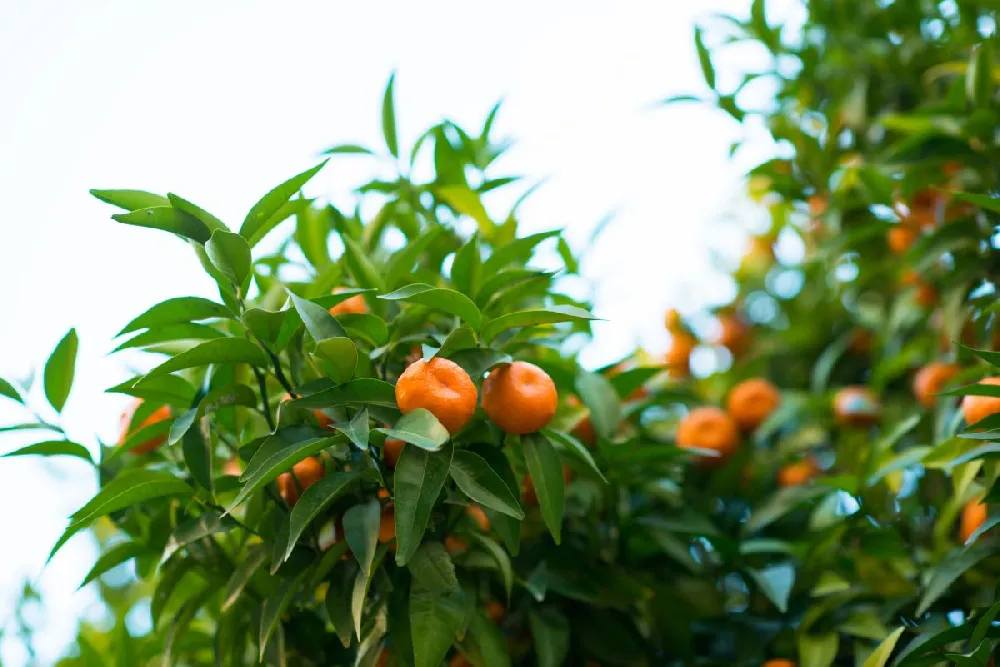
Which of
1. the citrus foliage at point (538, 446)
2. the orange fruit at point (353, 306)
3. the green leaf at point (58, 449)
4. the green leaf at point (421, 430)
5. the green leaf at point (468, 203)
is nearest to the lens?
the green leaf at point (421, 430)

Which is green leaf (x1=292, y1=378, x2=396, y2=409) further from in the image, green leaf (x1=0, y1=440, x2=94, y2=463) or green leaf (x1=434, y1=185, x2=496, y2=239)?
green leaf (x1=434, y1=185, x2=496, y2=239)

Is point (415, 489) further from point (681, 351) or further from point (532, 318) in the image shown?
point (681, 351)

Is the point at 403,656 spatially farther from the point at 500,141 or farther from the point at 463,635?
the point at 500,141

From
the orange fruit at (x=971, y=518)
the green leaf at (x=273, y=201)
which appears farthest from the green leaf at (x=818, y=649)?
the green leaf at (x=273, y=201)

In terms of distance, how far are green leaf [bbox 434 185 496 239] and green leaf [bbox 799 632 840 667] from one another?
623mm

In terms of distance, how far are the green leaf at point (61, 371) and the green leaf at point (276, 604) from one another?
318 mm

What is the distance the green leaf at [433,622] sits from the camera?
839 millimetres

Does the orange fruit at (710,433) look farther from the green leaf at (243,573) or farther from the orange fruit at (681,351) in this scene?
the green leaf at (243,573)

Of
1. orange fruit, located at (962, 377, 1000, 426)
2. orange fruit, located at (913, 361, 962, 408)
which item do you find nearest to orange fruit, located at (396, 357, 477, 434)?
orange fruit, located at (962, 377, 1000, 426)

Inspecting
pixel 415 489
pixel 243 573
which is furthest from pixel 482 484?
pixel 243 573

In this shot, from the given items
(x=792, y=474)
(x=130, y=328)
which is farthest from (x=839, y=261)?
(x=130, y=328)

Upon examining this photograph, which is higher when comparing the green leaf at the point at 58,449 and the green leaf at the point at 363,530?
the green leaf at the point at 58,449

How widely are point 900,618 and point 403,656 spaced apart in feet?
1.91

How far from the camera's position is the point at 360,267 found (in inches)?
40.3
